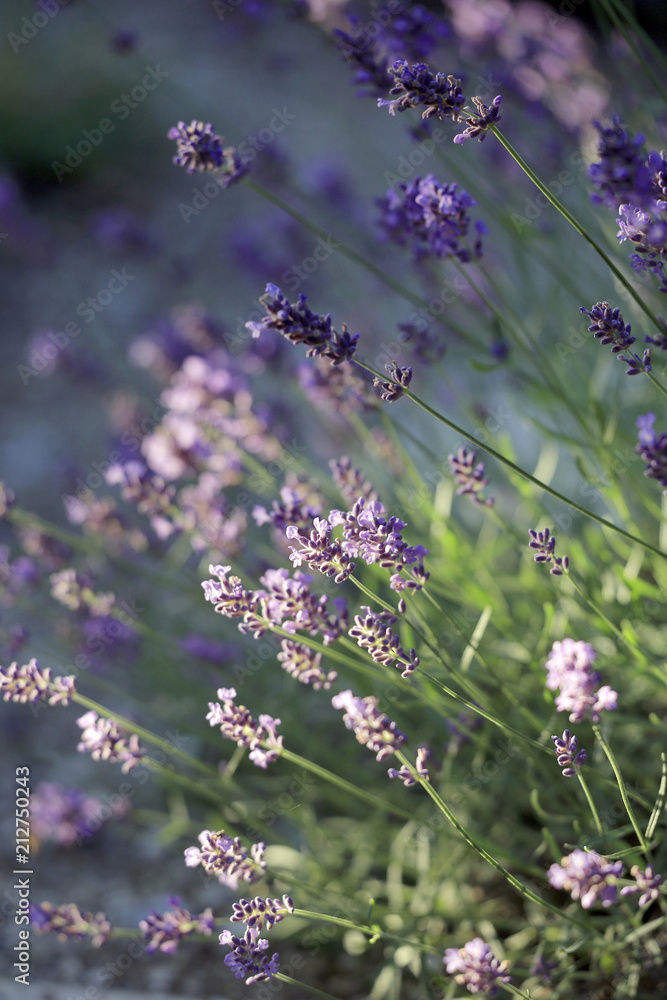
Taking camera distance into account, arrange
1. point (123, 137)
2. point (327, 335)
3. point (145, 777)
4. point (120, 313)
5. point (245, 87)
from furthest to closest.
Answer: point (245, 87) < point (123, 137) < point (120, 313) < point (145, 777) < point (327, 335)

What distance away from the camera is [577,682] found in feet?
3.55

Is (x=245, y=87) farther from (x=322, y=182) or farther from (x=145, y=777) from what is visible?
(x=145, y=777)

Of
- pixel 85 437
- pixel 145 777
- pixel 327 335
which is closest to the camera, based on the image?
pixel 327 335

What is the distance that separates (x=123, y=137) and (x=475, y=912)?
19.8ft

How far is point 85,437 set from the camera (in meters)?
4.27

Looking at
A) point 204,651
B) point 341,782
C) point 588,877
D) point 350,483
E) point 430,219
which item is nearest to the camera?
point 588,877

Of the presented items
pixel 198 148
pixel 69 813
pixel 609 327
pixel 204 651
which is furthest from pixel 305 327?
pixel 69 813

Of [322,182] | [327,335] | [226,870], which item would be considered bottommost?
[226,870]

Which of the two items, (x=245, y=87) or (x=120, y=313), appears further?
(x=245, y=87)

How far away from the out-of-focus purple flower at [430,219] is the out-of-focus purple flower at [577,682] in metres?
0.77

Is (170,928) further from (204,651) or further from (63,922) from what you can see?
(204,651)

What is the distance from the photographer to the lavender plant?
117 centimetres

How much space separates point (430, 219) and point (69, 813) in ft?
5.60

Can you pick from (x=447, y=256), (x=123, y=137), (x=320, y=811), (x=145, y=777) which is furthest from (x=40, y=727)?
(x=123, y=137)
